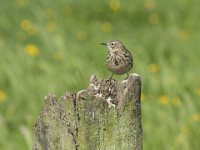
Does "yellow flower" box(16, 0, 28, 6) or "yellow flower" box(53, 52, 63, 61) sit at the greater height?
"yellow flower" box(16, 0, 28, 6)

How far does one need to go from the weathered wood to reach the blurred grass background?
2.79 meters

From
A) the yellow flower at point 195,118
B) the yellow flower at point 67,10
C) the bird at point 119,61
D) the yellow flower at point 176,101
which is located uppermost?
the yellow flower at point 67,10

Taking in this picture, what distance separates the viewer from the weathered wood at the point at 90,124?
214 centimetres

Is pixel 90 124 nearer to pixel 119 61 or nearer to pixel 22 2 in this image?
pixel 119 61

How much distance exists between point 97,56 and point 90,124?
18.9 ft

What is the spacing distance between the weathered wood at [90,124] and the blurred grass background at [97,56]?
2.79 meters

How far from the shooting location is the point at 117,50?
3395 mm

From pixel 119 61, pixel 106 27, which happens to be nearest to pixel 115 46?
pixel 119 61

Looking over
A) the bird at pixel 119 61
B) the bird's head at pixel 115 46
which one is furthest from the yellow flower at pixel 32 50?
the bird at pixel 119 61

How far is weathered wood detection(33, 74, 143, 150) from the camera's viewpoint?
214cm

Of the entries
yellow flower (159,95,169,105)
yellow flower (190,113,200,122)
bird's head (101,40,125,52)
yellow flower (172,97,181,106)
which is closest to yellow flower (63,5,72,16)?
yellow flower (159,95,169,105)

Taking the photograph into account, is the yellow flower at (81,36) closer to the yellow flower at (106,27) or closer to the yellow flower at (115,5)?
the yellow flower at (106,27)

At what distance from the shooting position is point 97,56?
7902 mm

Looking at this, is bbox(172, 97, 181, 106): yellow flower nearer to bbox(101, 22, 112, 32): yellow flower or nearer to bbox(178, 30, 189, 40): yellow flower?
bbox(178, 30, 189, 40): yellow flower
